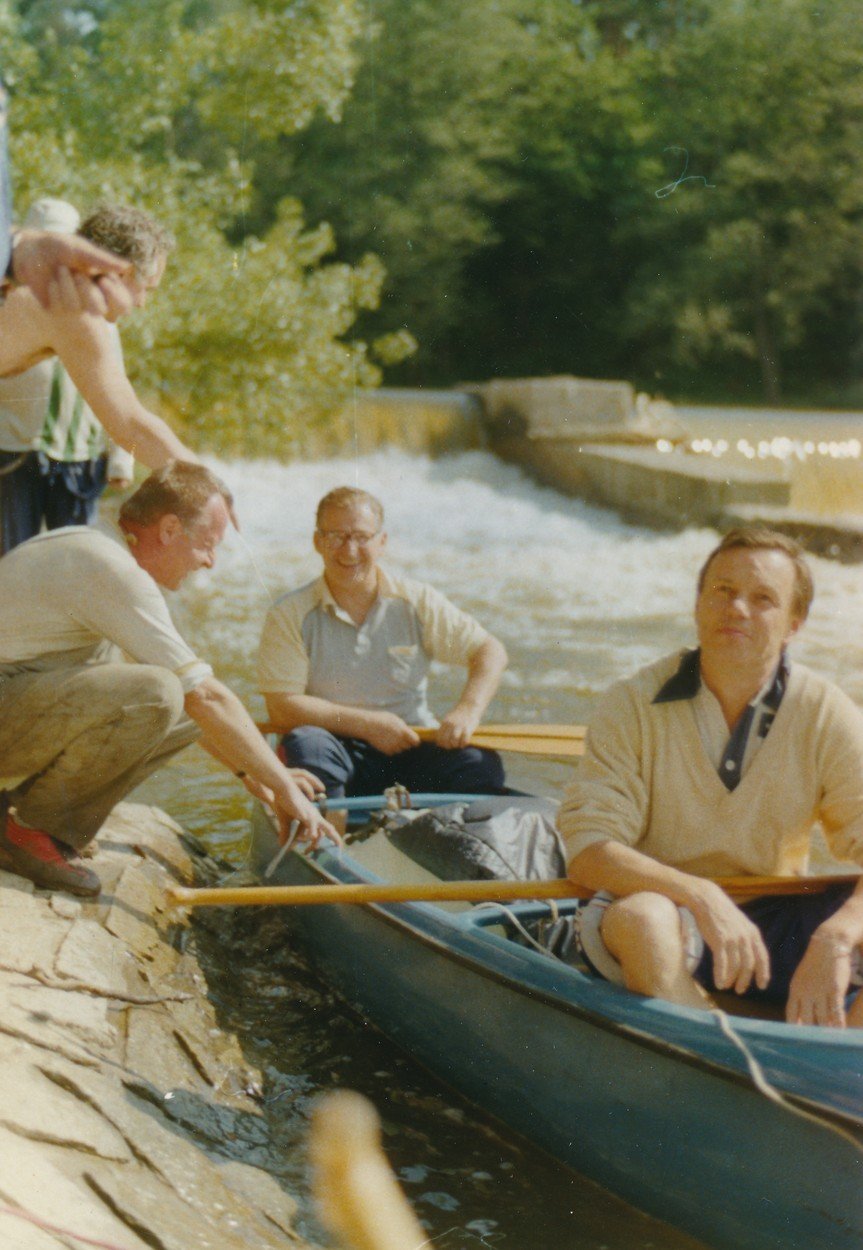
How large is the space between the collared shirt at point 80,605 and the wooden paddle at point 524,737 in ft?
3.18

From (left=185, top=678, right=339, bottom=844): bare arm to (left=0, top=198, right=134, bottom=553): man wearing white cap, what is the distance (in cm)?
83

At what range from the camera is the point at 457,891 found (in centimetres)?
261

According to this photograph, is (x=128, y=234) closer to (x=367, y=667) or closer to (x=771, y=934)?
(x=367, y=667)

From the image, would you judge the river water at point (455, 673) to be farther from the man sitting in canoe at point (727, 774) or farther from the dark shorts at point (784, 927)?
the man sitting in canoe at point (727, 774)

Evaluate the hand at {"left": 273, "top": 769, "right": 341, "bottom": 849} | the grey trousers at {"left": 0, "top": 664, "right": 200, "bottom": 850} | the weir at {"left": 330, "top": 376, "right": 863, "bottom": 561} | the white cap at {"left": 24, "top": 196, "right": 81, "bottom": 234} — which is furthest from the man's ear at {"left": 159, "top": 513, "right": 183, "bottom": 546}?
the weir at {"left": 330, "top": 376, "right": 863, "bottom": 561}

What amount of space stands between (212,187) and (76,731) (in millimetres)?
8575

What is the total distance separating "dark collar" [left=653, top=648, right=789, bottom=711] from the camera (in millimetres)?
2459

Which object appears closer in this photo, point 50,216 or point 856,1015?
point 856,1015

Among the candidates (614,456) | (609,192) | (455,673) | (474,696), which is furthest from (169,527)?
(609,192)

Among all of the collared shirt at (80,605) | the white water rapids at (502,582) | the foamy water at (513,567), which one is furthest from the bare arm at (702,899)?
the foamy water at (513,567)

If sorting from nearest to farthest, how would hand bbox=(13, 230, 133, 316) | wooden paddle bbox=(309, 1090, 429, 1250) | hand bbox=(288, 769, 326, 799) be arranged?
hand bbox=(13, 230, 133, 316) → wooden paddle bbox=(309, 1090, 429, 1250) → hand bbox=(288, 769, 326, 799)

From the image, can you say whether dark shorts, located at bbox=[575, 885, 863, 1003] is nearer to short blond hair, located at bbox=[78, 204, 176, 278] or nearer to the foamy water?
short blond hair, located at bbox=[78, 204, 176, 278]

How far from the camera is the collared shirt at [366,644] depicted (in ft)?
12.7

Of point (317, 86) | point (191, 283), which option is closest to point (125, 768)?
point (191, 283)
